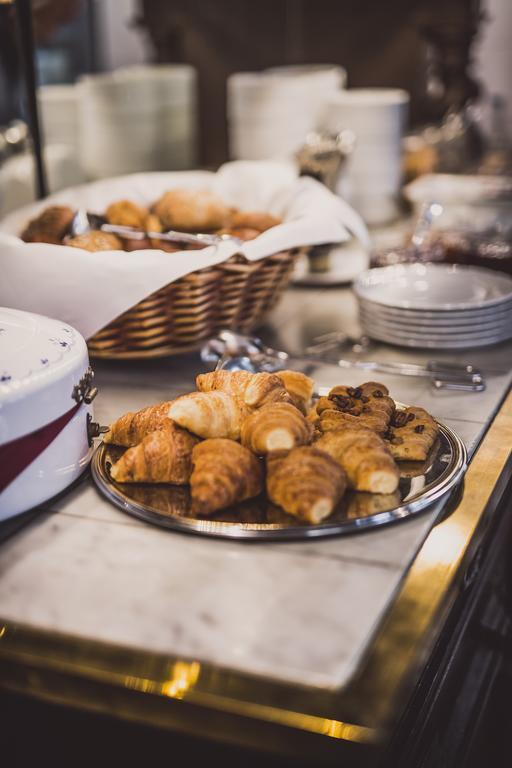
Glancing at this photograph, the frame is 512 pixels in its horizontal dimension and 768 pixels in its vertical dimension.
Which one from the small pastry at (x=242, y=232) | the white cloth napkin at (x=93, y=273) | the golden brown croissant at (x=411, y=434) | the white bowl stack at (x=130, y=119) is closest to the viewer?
the golden brown croissant at (x=411, y=434)

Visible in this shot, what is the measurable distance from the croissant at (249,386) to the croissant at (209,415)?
0.10 ft

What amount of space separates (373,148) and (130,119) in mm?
726

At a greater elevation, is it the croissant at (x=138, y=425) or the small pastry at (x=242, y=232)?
the small pastry at (x=242, y=232)

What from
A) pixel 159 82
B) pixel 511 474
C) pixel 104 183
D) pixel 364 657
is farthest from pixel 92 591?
pixel 159 82

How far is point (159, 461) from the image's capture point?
0.86 m

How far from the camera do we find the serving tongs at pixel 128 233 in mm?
1316

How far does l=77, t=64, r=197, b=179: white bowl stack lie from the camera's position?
2.41 metres

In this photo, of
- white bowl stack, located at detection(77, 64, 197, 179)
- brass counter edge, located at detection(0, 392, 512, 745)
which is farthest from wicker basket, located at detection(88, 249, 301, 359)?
white bowl stack, located at detection(77, 64, 197, 179)

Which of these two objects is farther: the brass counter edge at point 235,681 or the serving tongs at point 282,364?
the serving tongs at point 282,364

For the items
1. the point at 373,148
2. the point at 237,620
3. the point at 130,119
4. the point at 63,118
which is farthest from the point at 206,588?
the point at 63,118

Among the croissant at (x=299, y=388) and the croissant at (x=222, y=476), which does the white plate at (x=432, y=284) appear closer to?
the croissant at (x=299, y=388)

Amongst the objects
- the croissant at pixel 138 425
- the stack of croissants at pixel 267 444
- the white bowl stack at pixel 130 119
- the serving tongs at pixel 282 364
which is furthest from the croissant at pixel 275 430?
the white bowl stack at pixel 130 119

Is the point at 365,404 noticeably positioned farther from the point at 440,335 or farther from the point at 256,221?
the point at 256,221

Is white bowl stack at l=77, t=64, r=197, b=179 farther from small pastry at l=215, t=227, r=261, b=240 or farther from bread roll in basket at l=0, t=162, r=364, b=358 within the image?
small pastry at l=215, t=227, r=261, b=240
